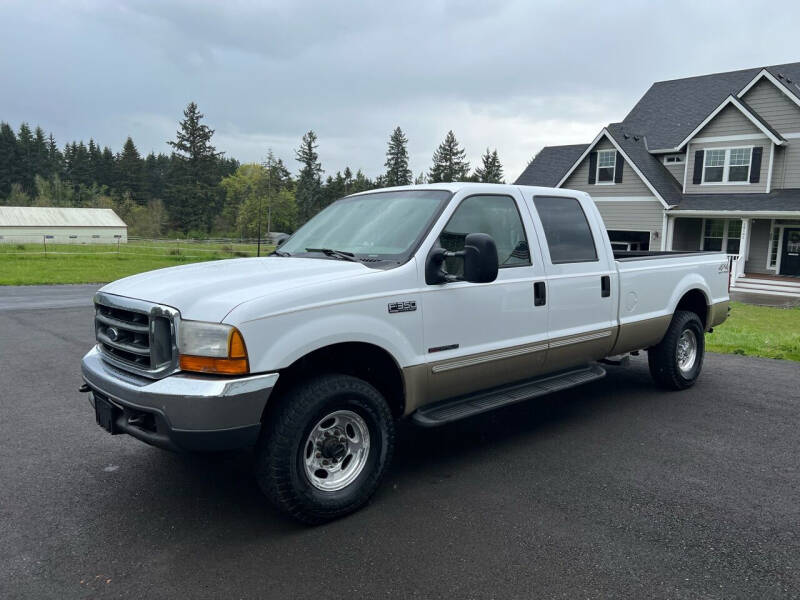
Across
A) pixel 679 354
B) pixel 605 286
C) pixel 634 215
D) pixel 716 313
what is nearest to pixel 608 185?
pixel 634 215

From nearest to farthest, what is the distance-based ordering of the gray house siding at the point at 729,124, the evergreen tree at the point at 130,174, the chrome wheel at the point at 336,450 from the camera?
1. the chrome wheel at the point at 336,450
2. the gray house siding at the point at 729,124
3. the evergreen tree at the point at 130,174

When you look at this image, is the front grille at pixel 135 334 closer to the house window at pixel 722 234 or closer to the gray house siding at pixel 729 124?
the house window at pixel 722 234

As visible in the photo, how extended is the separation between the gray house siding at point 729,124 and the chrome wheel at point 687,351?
19.9 meters

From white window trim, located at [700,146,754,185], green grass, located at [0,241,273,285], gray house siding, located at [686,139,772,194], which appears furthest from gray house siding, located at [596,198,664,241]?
green grass, located at [0,241,273,285]

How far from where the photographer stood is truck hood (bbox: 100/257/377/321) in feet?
10.8

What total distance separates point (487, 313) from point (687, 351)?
12.1 feet

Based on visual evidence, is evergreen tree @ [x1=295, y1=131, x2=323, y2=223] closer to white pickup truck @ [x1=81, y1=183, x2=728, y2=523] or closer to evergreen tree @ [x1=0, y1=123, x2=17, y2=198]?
evergreen tree @ [x1=0, y1=123, x2=17, y2=198]

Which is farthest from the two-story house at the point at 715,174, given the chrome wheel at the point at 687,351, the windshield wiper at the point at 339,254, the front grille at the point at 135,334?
the front grille at the point at 135,334

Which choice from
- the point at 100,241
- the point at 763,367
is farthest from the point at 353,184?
the point at 763,367

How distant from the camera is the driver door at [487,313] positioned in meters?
4.18

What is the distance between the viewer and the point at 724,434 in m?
5.26

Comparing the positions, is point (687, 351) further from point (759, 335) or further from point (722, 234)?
point (722, 234)

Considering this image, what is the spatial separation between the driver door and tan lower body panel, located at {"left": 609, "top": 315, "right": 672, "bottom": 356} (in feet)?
4.08

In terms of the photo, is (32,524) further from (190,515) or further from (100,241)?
(100,241)
